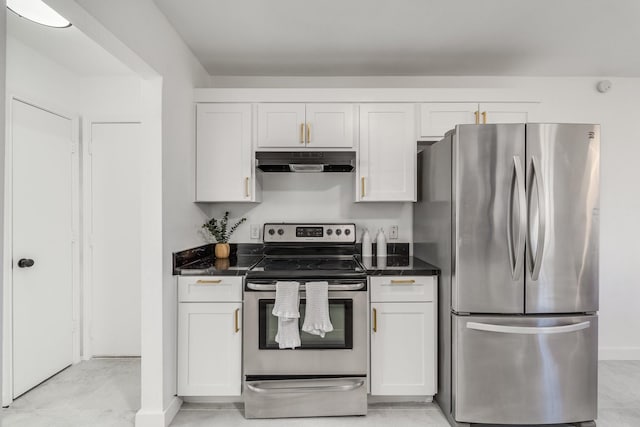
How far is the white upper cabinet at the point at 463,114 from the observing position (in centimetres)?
268

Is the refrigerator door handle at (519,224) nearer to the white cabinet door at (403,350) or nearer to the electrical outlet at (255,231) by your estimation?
the white cabinet door at (403,350)

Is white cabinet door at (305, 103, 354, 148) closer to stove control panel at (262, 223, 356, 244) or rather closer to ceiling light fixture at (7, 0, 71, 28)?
stove control panel at (262, 223, 356, 244)

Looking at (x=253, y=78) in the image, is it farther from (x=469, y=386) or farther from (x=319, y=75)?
(x=469, y=386)

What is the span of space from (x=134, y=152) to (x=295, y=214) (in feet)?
5.02

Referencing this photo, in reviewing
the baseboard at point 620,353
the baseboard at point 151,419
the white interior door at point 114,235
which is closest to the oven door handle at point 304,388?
the baseboard at point 151,419

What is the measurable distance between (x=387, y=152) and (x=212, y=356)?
1.93 metres

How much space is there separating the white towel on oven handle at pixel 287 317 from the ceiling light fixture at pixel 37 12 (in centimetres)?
205

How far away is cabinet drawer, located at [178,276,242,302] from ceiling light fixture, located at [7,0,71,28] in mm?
1710

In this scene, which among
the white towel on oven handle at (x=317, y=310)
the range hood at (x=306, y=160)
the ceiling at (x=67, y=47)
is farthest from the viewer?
the range hood at (x=306, y=160)

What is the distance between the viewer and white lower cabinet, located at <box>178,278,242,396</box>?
2.31 m

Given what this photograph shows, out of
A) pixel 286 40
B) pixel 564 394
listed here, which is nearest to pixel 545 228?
pixel 564 394

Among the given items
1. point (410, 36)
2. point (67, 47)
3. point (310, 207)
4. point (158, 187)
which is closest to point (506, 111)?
point (410, 36)

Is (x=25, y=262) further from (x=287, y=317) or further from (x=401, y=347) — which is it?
(x=401, y=347)

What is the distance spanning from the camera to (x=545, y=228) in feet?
6.66
